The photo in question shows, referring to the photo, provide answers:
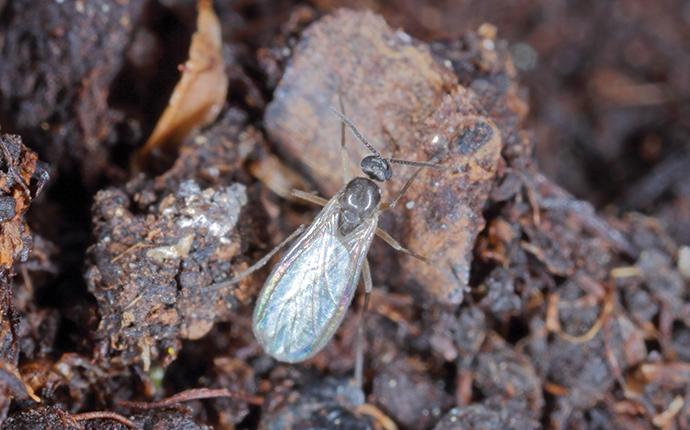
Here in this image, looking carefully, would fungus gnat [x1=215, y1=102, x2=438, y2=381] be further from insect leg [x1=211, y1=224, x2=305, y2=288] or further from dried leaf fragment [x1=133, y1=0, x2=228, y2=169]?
dried leaf fragment [x1=133, y1=0, x2=228, y2=169]

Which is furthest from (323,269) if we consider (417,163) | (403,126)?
(403,126)

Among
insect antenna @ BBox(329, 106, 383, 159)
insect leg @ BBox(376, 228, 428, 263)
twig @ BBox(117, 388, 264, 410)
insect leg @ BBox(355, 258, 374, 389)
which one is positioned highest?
insect antenna @ BBox(329, 106, 383, 159)

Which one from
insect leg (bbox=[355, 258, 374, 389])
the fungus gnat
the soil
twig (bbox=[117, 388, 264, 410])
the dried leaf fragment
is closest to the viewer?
twig (bbox=[117, 388, 264, 410])

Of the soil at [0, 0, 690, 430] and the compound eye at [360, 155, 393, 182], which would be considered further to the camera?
the compound eye at [360, 155, 393, 182]

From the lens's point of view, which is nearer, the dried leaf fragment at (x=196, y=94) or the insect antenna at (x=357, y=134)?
the insect antenna at (x=357, y=134)

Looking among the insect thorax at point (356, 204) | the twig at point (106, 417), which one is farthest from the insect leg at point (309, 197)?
the twig at point (106, 417)

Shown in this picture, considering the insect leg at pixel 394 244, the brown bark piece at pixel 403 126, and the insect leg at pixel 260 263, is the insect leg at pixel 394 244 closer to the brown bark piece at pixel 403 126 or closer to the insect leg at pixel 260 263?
the brown bark piece at pixel 403 126

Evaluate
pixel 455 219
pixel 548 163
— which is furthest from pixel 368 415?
pixel 548 163

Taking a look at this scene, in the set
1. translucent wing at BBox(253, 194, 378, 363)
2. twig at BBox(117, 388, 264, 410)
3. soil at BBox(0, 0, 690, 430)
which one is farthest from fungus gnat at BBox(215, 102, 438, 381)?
twig at BBox(117, 388, 264, 410)
